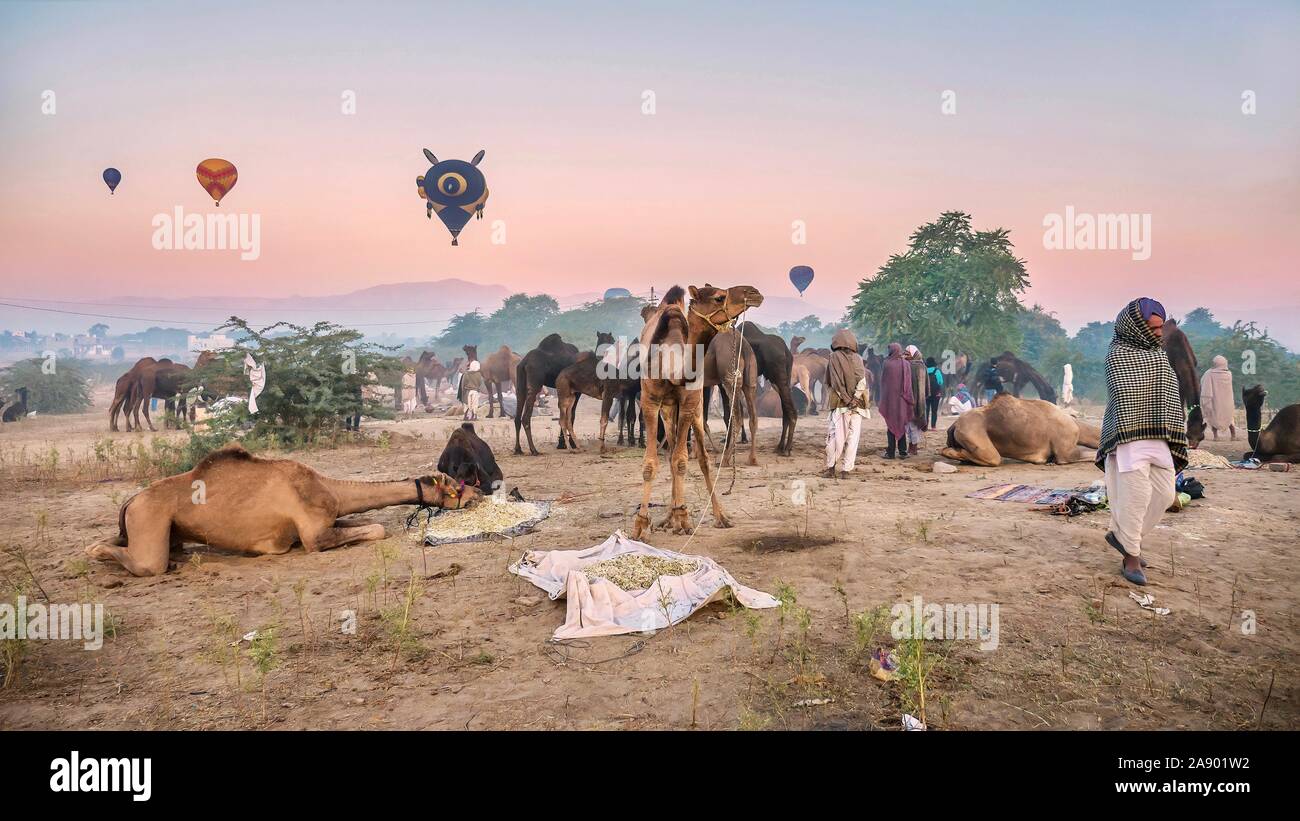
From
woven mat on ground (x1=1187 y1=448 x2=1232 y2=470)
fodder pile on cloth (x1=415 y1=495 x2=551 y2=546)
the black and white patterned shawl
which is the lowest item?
fodder pile on cloth (x1=415 y1=495 x2=551 y2=546)

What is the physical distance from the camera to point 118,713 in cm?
383

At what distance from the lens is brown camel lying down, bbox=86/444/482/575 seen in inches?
245

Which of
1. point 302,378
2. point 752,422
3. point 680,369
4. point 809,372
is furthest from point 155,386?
point 809,372

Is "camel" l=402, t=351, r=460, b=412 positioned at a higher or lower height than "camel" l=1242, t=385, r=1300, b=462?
higher

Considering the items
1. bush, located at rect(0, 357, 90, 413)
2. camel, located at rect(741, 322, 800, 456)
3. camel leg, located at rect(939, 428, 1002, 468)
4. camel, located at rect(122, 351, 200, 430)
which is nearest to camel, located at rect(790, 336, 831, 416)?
camel, located at rect(741, 322, 800, 456)

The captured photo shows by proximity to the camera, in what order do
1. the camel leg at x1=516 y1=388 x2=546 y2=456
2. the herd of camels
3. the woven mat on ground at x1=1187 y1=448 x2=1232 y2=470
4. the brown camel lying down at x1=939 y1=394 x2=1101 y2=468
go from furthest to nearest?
1. the camel leg at x1=516 y1=388 x2=546 y2=456
2. the brown camel lying down at x1=939 y1=394 x2=1101 y2=468
3. the woven mat on ground at x1=1187 y1=448 x2=1232 y2=470
4. the herd of camels

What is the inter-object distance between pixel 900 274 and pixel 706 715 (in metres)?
27.7

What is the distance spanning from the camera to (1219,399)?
13883 millimetres

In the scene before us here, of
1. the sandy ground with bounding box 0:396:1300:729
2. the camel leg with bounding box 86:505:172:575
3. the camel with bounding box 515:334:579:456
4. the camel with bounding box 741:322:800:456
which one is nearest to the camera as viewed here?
the sandy ground with bounding box 0:396:1300:729

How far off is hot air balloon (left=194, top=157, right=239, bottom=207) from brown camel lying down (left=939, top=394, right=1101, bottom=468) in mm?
22072

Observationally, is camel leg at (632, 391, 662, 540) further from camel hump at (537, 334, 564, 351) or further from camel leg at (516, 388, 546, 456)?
camel hump at (537, 334, 564, 351)

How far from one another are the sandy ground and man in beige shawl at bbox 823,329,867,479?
92.4 inches

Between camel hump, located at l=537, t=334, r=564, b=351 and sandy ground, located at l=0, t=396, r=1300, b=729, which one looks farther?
camel hump, located at l=537, t=334, r=564, b=351
